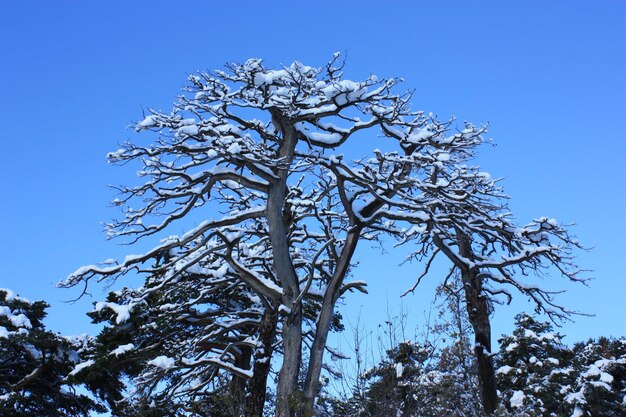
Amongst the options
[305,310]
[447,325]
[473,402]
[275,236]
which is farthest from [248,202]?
[473,402]

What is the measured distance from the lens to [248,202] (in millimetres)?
13688

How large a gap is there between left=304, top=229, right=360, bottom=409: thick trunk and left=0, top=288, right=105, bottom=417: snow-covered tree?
702cm

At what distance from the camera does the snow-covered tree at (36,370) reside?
1549 cm

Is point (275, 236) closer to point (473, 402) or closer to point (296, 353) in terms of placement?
point (296, 353)

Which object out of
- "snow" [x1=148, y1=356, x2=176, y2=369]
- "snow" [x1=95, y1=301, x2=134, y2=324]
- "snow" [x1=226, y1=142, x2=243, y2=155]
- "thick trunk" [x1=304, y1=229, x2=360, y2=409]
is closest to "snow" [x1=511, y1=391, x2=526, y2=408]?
"thick trunk" [x1=304, y1=229, x2=360, y2=409]

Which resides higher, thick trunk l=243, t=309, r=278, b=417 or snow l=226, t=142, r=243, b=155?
snow l=226, t=142, r=243, b=155

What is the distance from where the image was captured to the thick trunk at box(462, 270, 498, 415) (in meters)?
10.7

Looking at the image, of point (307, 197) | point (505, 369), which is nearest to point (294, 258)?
point (307, 197)

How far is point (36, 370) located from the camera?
15773mm

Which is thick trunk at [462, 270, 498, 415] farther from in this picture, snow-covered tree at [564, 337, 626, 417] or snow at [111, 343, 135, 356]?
snow at [111, 343, 135, 356]

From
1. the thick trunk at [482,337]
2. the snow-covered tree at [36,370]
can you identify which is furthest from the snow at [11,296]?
the thick trunk at [482,337]

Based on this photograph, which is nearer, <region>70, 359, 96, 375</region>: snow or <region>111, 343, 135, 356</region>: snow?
<region>111, 343, 135, 356</region>: snow

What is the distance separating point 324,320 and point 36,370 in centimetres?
857

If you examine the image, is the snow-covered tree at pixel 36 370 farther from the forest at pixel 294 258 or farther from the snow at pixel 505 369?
the snow at pixel 505 369
